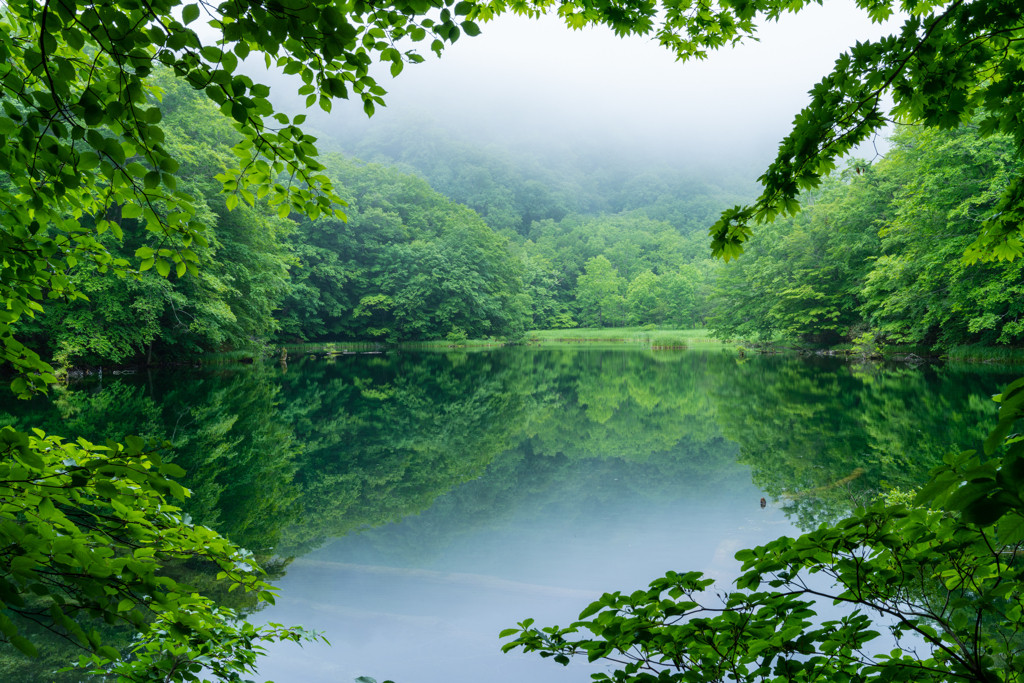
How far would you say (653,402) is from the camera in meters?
16.2

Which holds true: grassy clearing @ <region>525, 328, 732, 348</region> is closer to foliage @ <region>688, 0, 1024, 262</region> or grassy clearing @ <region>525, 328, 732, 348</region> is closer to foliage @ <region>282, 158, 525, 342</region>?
foliage @ <region>282, 158, 525, 342</region>

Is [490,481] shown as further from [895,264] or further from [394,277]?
[394,277]

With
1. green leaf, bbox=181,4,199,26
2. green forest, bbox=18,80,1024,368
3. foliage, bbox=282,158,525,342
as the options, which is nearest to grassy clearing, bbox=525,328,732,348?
green forest, bbox=18,80,1024,368

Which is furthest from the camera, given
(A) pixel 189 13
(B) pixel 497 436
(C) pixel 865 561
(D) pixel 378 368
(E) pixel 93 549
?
(D) pixel 378 368

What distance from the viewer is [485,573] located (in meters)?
6.01

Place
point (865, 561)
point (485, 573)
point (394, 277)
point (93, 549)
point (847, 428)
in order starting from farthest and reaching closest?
1. point (394, 277)
2. point (847, 428)
3. point (485, 573)
4. point (865, 561)
5. point (93, 549)

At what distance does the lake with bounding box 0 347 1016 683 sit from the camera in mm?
5109


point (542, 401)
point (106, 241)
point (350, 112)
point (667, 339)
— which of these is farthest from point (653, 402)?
point (350, 112)

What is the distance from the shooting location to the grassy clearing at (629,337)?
161 ft

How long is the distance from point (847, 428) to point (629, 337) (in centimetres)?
4592

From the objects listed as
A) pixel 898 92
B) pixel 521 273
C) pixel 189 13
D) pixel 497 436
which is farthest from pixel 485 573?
pixel 521 273

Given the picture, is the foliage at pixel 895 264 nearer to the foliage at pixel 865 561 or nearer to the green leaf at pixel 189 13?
the foliage at pixel 865 561

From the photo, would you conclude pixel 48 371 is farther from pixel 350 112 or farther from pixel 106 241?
pixel 350 112

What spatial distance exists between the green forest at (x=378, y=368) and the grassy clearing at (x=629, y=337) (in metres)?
16.3
